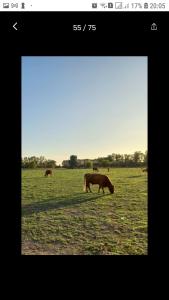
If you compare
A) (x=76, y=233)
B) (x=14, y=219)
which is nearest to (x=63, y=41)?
(x=14, y=219)

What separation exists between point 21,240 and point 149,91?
1.40 metres

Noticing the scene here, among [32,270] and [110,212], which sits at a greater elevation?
[110,212]

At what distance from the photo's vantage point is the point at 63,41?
2156mm

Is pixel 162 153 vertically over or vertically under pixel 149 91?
under

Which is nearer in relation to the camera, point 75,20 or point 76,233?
point 75,20

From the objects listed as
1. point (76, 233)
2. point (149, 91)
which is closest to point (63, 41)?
point (149, 91)

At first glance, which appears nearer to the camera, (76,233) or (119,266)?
(119,266)

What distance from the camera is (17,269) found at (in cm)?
213

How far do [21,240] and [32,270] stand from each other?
0.72 feet

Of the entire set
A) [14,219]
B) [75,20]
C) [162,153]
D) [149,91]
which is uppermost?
[75,20]

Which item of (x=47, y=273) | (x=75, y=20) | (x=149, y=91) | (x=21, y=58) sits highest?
(x=75, y=20)

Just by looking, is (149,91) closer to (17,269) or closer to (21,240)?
(21,240)

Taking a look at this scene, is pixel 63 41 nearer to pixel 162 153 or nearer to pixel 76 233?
pixel 162 153
